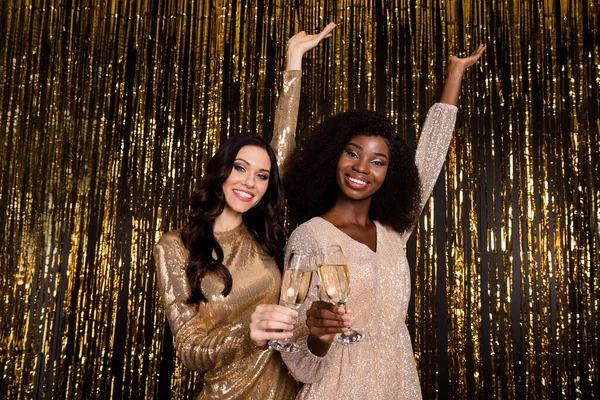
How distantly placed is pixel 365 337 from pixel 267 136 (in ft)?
3.83

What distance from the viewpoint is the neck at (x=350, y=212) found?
1.51 m

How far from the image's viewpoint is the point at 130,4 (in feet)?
8.13

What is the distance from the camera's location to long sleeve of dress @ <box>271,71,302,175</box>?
5.76 feet

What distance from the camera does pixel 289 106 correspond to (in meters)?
1.79

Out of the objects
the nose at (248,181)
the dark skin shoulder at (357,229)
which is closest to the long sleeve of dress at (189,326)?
the nose at (248,181)

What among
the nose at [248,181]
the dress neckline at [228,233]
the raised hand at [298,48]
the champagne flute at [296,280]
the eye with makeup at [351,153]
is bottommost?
the champagne flute at [296,280]

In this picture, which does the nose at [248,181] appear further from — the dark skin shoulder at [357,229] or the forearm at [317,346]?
A: the forearm at [317,346]

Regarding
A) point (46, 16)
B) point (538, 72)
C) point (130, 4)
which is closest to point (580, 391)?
point (538, 72)

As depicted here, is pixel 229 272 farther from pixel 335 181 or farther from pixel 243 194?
pixel 335 181

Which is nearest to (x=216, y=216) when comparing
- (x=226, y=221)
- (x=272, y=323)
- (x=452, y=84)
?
(x=226, y=221)

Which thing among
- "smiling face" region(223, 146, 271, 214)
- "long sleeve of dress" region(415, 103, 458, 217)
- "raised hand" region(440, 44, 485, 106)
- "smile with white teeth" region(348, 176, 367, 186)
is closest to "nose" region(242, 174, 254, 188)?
"smiling face" region(223, 146, 271, 214)

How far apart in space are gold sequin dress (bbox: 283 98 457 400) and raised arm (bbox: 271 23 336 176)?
406mm

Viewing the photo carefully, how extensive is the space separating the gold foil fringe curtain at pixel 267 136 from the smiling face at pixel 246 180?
2.68 ft

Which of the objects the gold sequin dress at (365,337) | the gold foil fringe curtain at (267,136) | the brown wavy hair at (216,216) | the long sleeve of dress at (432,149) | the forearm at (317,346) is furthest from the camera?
the gold foil fringe curtain at (267,136)
